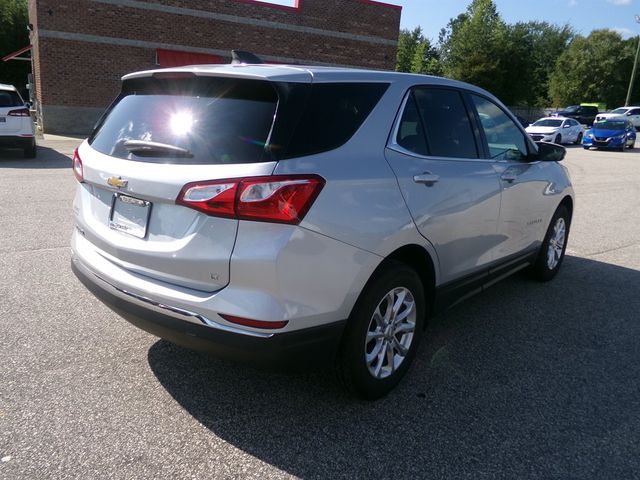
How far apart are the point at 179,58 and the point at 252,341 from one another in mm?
22315

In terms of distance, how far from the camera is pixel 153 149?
2.72 m

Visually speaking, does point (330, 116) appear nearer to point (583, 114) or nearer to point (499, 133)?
point (499, 133)

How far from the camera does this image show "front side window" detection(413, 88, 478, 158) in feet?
11.3

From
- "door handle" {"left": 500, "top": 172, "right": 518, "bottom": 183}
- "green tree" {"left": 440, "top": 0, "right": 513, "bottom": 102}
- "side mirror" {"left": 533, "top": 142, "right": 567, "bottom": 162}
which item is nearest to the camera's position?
"door handle" {"left": 500, "top": 172, "right": 518, "bottom": 183}

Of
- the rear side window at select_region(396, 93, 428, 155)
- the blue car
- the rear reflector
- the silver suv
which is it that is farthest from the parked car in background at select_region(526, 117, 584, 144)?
the rear reflector

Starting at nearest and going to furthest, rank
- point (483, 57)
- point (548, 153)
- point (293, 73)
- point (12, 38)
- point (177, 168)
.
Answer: point (177, 168) < point (293, 73) < point (548, 153) < point (12, 38) < point (483, 57)

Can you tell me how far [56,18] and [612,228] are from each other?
20.4 meters

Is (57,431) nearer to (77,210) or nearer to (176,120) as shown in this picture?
(77,210)

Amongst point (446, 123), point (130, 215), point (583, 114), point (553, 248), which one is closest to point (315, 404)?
point (130, 215)

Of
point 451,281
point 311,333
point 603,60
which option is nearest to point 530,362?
point 451,281

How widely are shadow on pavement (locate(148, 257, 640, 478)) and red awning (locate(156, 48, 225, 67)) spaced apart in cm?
2054

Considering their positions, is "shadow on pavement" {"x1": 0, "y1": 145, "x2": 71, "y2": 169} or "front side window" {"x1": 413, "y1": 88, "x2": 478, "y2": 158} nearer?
"front side window" {"x1": 413, "y1": 88, "x2": 478, "y2": 158}

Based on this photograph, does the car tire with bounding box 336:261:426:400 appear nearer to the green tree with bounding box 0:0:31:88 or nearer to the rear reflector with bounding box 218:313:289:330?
the rear reflector with bounding box 218:313:289:330

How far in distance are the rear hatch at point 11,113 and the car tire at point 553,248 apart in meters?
12.1
